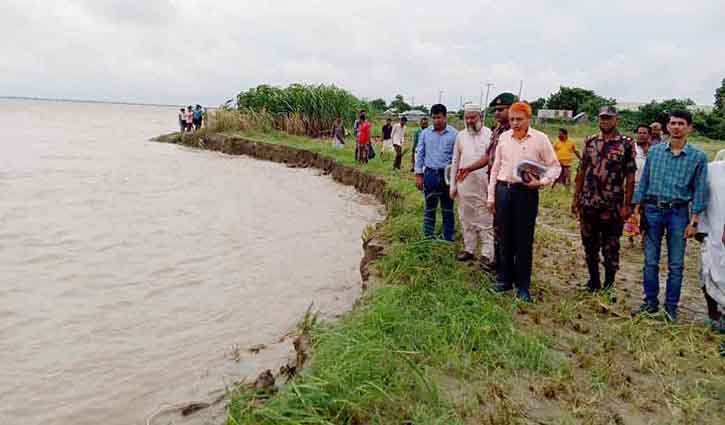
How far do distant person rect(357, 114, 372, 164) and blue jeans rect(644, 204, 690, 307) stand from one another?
995cm

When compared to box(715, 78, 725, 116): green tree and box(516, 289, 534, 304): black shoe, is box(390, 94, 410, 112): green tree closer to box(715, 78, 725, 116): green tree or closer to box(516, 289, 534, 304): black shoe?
box(715, 78, 725, 116): green tree

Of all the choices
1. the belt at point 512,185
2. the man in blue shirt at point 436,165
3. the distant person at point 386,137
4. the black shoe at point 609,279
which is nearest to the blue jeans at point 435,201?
the man in blue shirt at point 436,165

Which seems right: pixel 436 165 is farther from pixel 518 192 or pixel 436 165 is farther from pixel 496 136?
pixel 518 192

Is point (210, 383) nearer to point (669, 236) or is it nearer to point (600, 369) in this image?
point (600, 369)

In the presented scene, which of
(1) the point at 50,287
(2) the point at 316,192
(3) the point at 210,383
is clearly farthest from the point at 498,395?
(2) the point at 316,192

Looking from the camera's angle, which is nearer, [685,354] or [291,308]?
[685,354]

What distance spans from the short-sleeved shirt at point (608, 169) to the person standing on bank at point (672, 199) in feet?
0.52

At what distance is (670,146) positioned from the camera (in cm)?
390

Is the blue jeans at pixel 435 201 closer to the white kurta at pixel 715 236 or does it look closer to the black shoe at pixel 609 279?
the black shoe at pixel 609 279

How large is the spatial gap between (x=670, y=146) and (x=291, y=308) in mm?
3620

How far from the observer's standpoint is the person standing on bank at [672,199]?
378 centimetres

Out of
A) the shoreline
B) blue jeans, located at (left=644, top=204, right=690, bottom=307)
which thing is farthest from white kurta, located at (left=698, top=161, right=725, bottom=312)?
the shoreline

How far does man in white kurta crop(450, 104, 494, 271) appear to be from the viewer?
188 inches

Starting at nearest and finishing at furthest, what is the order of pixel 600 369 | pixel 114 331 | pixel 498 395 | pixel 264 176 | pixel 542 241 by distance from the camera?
pixel 498 395
pixel 600 369
pixel 114 331
pixel 542 241
pixel 264 176
